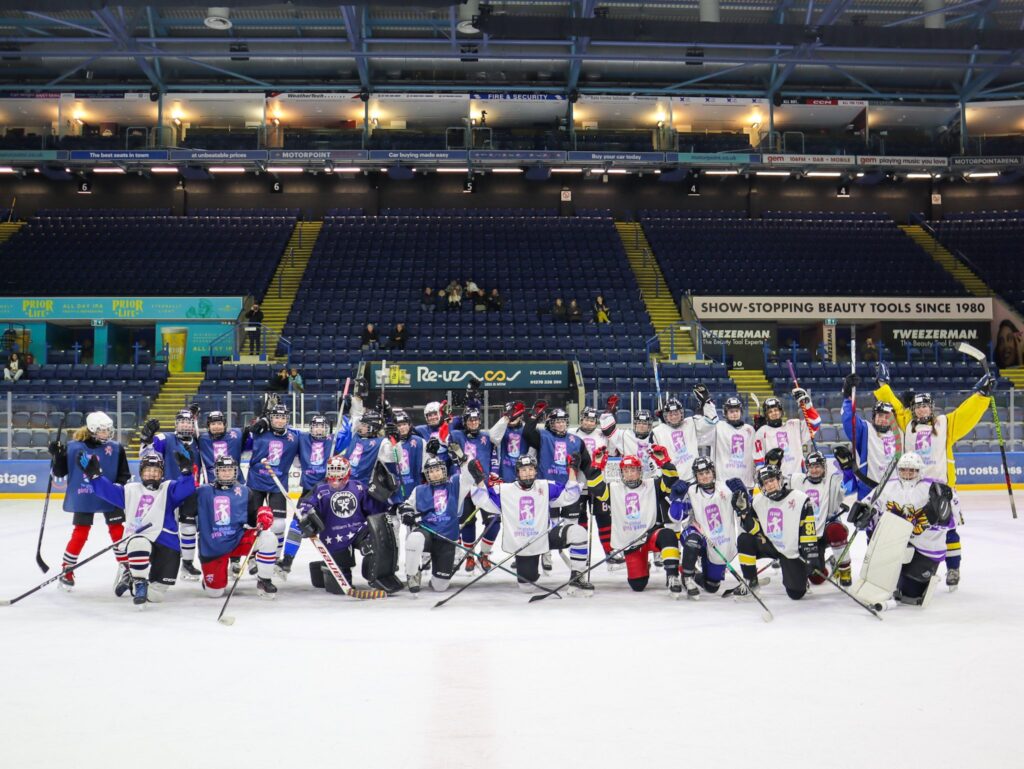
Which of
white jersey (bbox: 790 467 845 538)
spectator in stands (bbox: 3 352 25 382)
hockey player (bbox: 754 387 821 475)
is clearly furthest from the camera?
spectator in stands (bbox: 3 352 25 382)

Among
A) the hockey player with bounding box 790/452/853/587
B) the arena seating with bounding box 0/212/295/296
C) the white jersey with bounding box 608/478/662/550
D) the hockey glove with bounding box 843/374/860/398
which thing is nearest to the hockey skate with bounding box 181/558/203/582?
the white jersey with bounding box 608/478/662/550

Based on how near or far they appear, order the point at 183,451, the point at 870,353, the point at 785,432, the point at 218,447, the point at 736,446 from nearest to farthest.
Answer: the point at 183,451 < the point at 218,447 < the point at 736,446 < the point at 785,432 < the point at 870,353

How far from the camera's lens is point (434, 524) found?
7.78 m

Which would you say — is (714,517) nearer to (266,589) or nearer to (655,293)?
(266,589)

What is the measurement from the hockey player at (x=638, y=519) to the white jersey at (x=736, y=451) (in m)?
1.23

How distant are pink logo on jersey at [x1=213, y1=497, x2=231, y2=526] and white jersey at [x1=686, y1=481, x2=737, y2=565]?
13.2ft

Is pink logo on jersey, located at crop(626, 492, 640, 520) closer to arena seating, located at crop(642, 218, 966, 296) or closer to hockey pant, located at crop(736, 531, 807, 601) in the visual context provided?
hockey pant, located at crop(736, 531, 807, 601)

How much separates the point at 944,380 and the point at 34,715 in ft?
66.9

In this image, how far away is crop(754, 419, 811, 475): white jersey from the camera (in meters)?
9.30

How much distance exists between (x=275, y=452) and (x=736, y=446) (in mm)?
4851

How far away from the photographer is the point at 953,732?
4035 mm

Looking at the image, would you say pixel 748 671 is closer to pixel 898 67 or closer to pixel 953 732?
pixel 953 732

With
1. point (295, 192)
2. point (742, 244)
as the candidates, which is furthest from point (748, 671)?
point (295, 192)

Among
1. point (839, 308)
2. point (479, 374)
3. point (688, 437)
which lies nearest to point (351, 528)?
point (688, 437)
